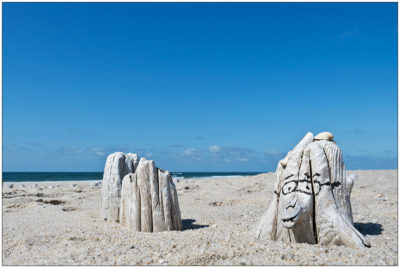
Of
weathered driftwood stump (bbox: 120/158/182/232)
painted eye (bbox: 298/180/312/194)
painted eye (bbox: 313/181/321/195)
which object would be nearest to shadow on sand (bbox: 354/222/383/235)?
painted eye (bbox: 313/181/321/195)

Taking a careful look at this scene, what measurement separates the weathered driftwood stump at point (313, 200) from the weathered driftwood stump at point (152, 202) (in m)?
1.77

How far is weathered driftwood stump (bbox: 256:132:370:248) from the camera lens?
4383mm

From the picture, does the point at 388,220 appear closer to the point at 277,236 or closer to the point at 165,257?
the point at 277,236

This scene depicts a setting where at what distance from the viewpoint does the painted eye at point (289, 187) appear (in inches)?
184

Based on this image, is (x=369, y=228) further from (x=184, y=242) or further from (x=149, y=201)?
(x=149, y=201)

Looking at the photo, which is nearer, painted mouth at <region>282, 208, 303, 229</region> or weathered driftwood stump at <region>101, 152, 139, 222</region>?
painted mouth at <region>282, 208, 303, 229</region>

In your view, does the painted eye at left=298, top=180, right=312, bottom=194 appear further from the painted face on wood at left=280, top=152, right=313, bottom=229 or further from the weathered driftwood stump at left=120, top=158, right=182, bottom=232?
the weathered driftwood stump at left=120, top=158, right=182, bottom=232

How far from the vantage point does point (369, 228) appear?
19.1ft

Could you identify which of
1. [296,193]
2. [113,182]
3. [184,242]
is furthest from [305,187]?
[113,182]

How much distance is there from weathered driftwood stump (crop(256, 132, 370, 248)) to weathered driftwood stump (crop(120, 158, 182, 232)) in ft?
5.80

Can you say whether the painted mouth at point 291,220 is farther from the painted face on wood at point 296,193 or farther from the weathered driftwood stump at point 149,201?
the weathered driftwood stump at point 149,201

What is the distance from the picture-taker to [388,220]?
6.56 meters

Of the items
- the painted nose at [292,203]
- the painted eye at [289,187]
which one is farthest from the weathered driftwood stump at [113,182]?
the painted nose at [292,203]

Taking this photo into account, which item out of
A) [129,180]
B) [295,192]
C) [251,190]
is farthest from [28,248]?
[251,190]
